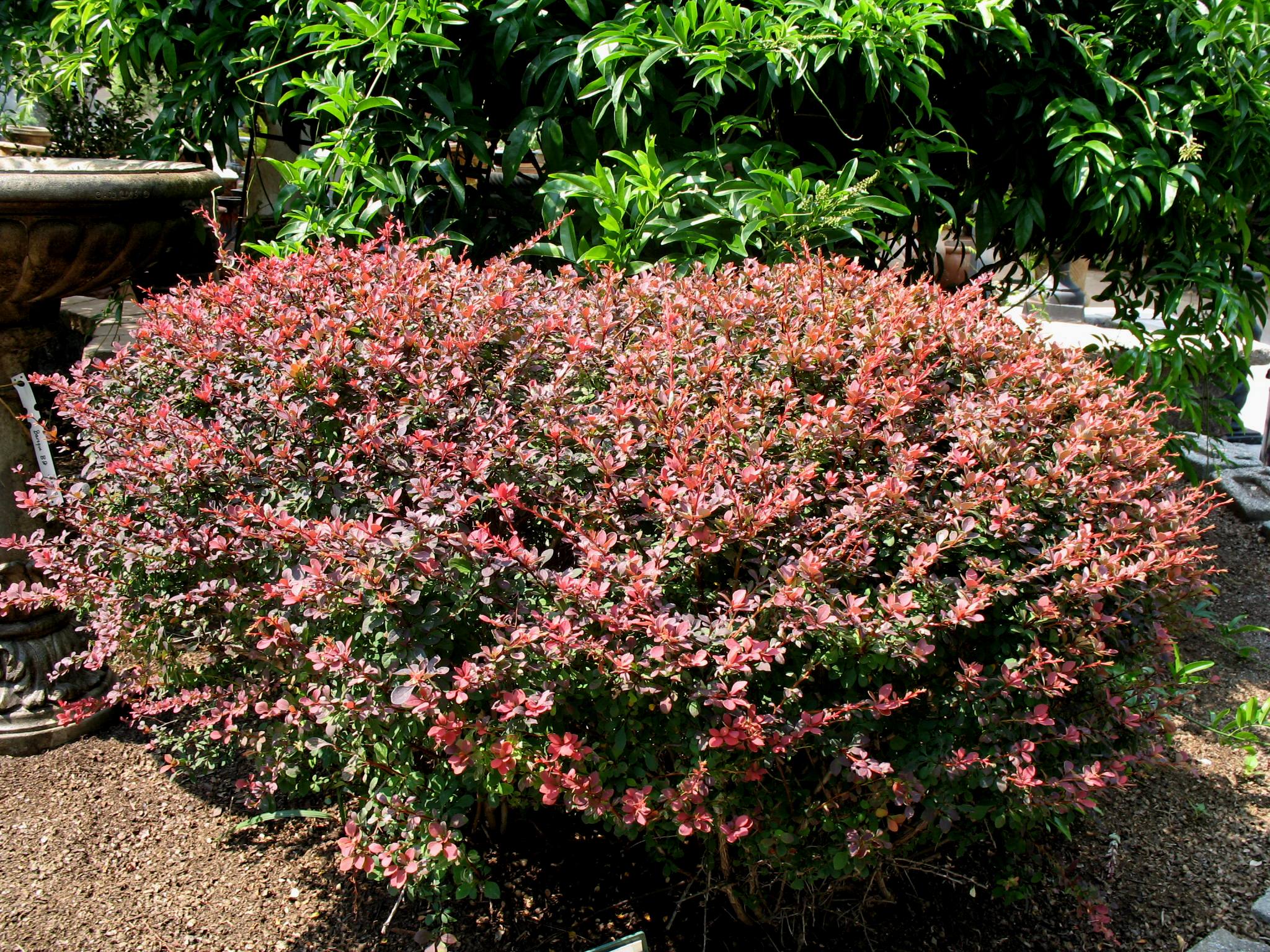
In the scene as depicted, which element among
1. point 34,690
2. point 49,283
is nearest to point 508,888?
point 34,690

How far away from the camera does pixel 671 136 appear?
330cm

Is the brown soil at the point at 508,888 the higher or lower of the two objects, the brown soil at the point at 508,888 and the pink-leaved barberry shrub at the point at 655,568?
the lower

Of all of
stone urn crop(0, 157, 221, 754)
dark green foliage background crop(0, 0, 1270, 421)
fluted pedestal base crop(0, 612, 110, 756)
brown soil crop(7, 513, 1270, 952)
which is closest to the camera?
brown soil crop(7, 513, 1270, 952)

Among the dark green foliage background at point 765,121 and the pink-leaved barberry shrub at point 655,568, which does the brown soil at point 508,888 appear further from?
the dark green foliage background at point 765,121

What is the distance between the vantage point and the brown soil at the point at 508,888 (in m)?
2.22

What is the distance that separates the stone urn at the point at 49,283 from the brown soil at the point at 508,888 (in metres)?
0.20

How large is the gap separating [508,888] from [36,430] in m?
1.75

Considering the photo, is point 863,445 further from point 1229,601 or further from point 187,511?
point 1229,601

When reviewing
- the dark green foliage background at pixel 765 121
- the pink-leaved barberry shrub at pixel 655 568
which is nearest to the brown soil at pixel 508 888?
the pink-leaved barberry shrub at pixel 655 568

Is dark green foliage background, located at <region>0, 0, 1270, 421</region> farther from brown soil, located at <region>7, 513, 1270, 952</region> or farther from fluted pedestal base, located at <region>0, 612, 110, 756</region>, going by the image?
brown soil, located at <region>7, 513, 1270, 952</region>

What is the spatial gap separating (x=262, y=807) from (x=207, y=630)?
0.65 meters

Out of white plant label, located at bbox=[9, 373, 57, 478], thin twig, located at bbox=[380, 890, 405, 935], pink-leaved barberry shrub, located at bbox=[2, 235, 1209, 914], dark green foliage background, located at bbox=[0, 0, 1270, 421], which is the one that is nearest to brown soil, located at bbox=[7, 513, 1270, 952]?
thin twig, located at bbox=[380, 890, 405, 935]

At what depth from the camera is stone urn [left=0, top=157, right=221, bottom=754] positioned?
2549 mm

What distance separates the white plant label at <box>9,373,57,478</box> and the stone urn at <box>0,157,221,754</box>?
7 centimetres
